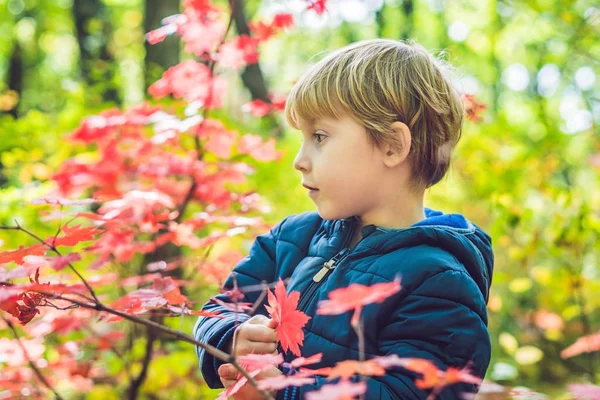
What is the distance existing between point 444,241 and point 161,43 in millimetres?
3385

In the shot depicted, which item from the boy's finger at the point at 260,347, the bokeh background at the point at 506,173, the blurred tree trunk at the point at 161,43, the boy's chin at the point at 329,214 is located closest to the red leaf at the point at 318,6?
the bokeh background at the point at 506,173

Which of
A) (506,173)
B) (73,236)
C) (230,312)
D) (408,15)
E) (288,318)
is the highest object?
(73,236)

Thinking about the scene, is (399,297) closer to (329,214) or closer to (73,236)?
(329,214)

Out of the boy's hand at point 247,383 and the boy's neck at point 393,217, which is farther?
the boy's neck at point 393,217

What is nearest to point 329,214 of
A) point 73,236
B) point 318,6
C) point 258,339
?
point 258,339

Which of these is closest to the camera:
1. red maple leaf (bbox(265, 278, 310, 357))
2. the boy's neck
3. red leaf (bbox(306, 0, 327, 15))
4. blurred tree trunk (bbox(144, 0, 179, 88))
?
red maple leaf (bbox(265, 278, 310, 357))

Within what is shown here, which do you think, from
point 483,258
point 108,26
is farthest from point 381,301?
point 108,26

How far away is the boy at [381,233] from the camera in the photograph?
1271 millimetres

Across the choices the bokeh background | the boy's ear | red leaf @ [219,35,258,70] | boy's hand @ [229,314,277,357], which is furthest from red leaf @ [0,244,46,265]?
red leaf @ [219,35,258,70]

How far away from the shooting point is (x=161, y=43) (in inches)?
167

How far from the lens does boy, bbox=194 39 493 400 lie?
1.27 metres

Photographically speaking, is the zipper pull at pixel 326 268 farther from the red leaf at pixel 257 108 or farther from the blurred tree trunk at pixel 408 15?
the blurred tree trunk at pixel 408 15

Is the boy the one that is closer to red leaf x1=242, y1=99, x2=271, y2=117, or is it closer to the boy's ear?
the boy's ear

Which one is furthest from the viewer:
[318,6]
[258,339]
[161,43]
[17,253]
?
[161,43]
